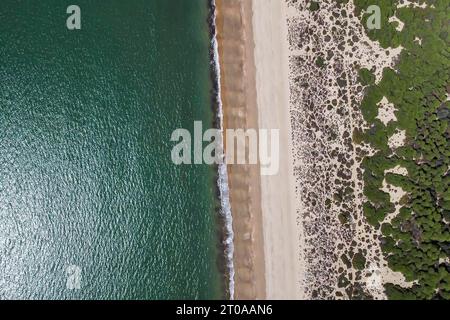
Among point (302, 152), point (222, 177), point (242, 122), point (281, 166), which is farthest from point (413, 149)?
point (222, 177)

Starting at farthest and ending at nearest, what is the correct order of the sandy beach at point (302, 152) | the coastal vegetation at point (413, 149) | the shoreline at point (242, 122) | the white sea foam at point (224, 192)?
the white sea foam at point (224, 192) < the shoreline at point (242, 122) < the sandy beach at point (302, 152) < the coastal vegetation at point (413, 149)

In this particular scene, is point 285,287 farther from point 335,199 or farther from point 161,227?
point 161,227

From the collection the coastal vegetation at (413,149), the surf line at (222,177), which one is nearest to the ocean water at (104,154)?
the surf line at (222,177)

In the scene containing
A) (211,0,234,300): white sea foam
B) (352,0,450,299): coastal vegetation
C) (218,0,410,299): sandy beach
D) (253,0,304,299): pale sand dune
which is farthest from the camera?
(211,0,234,300): white sea foam

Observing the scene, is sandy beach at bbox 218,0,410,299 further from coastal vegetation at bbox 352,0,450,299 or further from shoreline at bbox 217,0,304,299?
coastal vegetation at bbox 352,0,450,299

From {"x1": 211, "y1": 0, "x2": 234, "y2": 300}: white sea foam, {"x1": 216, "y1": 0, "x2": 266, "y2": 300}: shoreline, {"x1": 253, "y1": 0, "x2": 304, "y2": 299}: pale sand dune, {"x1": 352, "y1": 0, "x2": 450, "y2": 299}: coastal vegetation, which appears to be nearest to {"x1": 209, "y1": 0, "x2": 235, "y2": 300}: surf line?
{"x1": 211, "y1": 0, "x2": 234, "y2": 300}: white sea foam

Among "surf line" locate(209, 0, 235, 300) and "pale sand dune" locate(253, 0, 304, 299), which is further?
"surf line" locate(209, 0, 235, 300)

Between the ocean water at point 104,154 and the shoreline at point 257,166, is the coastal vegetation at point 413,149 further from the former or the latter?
the ocean water at point 104,154
